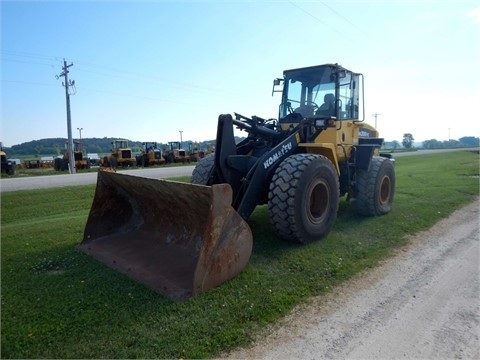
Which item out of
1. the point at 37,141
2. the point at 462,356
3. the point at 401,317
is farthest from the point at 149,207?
the point at 37,141

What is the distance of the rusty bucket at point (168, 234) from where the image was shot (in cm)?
375

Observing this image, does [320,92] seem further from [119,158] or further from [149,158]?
[149,158]

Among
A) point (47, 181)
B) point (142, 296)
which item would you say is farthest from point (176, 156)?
point (142, 296)

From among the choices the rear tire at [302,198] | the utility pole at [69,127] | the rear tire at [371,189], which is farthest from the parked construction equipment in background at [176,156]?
the rear tire at [302,198]

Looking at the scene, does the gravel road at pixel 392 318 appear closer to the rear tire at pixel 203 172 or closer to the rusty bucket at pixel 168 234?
the rusty bucket at pixel 168 234

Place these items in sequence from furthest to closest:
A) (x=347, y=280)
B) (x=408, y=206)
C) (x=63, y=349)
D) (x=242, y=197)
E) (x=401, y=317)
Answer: (x=408, y=206) → (x=242, y=197) → (x=347, y=280) → (x=401, y=317) → (x=63, y=349)

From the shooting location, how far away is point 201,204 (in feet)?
13.5

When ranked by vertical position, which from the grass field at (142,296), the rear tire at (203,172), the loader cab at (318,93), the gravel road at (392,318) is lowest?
the gravel road at (392,318)

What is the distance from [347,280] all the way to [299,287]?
69 centimetres

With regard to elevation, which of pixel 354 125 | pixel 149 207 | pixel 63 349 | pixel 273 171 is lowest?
pixel 63 349

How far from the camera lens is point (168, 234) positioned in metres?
4.90

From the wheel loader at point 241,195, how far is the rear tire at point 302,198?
0.05 feet

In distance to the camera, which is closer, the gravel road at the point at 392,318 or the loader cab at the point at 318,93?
the gravel road at the point at 392,318

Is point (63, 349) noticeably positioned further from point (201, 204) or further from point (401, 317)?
point (401, 317)
